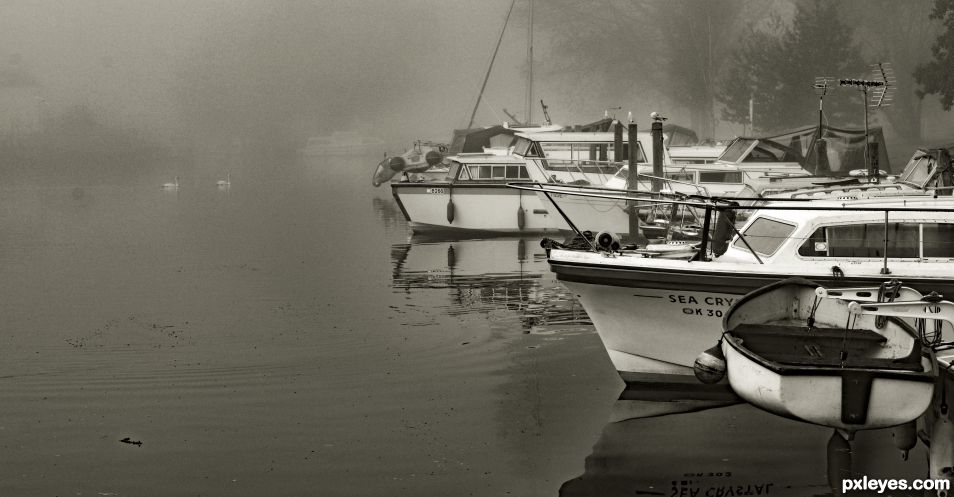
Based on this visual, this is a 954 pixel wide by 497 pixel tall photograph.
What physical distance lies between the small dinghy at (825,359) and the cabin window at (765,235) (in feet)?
8.77

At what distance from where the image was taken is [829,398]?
13.0 m

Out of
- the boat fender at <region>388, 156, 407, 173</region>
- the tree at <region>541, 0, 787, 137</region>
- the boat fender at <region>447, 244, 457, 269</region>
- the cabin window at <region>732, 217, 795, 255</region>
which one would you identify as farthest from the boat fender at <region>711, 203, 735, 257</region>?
the tree at <region>541, 0, 787, 137</region>

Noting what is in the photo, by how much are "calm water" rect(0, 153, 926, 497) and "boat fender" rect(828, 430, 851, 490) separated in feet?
0.74

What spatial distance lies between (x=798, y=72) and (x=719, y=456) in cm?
5878

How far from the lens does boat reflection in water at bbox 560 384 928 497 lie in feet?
46.9

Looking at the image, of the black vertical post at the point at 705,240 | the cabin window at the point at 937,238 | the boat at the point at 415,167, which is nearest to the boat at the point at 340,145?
the boat at the point at 415,167

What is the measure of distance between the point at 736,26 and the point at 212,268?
67433 millimetres

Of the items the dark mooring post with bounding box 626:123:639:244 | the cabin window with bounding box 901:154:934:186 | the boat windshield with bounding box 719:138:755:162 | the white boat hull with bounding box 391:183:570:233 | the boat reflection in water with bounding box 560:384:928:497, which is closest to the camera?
the boat reflection in water with bounding box 560:384:928:497

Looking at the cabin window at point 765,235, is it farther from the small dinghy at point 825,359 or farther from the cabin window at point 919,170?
the cabin window at point 919,170

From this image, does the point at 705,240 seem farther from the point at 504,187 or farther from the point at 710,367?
the point at 504,187

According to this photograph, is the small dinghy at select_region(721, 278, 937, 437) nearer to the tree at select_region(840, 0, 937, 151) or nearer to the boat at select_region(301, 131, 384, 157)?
the tree at select_region(840, 0, 937, 151)

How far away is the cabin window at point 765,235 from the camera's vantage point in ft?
58.1

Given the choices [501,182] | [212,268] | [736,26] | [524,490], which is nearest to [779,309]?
[524,490]

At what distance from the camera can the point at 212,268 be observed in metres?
35.3
